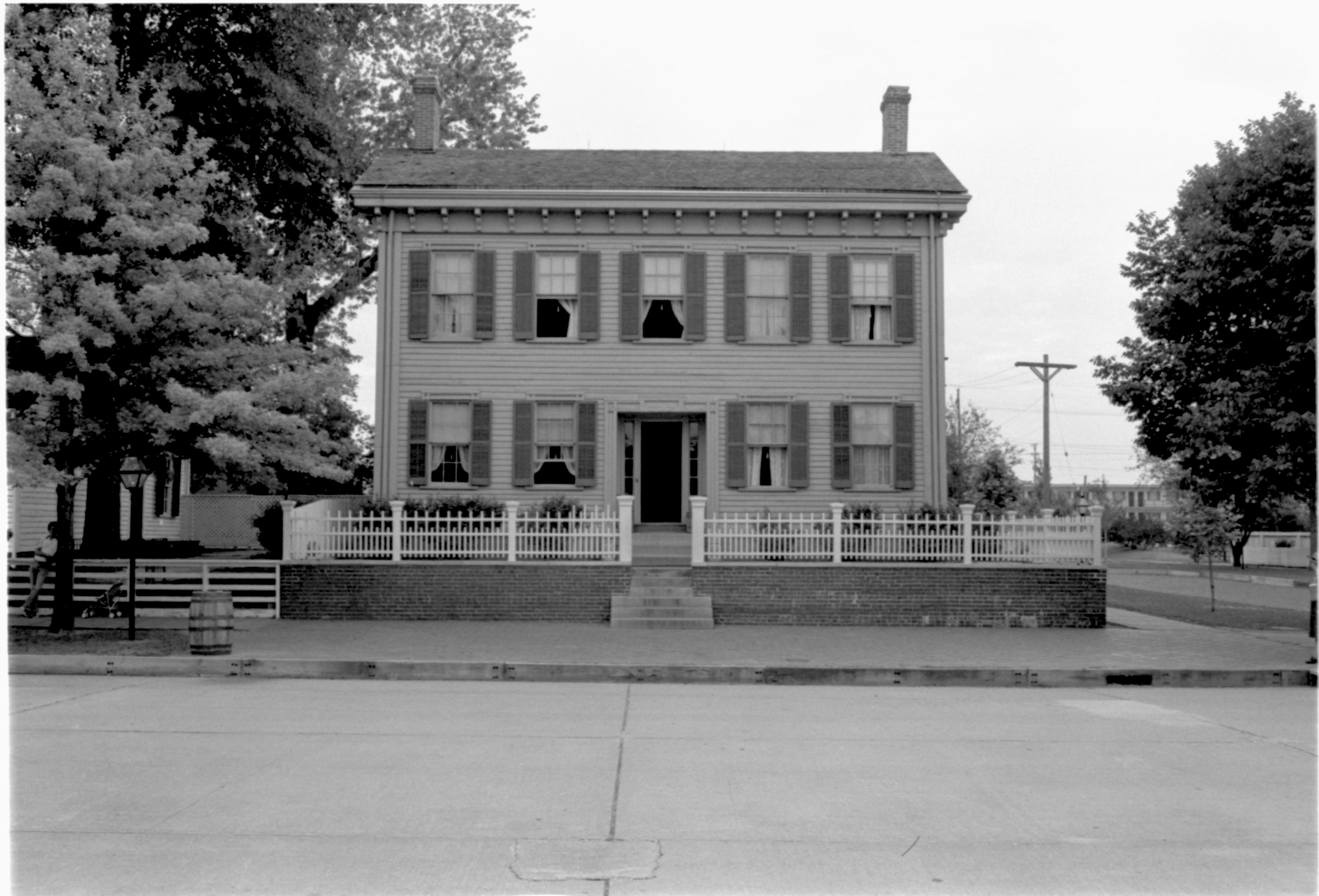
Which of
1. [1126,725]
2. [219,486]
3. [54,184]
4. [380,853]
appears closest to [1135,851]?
[380,853]

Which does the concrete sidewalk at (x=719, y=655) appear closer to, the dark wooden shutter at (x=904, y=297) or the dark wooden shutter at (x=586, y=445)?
the dark wooden shutter at (x=586, y=445)

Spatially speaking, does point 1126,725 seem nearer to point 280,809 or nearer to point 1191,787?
point 1191,787

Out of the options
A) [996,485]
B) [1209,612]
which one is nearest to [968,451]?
[996,485]

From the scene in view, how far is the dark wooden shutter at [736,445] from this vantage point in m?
22.4

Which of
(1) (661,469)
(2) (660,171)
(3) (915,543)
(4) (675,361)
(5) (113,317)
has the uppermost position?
(2) (660,171)

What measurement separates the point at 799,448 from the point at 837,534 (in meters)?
3.48

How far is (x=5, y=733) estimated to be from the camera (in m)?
4.91

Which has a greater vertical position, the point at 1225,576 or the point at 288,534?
the point at 288,534

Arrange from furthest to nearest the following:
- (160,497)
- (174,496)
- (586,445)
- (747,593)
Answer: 1. (174,496)
2. (160,497)
3. (586,445)
4. (747,593)

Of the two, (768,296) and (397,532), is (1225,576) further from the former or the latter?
(397,532)

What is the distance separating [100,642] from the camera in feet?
50.9

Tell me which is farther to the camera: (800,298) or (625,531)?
(800,298)

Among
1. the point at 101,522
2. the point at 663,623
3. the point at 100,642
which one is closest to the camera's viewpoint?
the point at 100,642

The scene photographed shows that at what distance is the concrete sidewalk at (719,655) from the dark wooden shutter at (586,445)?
14.6ft
